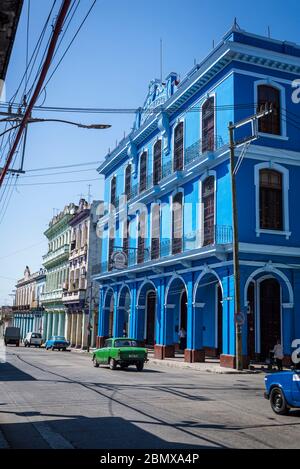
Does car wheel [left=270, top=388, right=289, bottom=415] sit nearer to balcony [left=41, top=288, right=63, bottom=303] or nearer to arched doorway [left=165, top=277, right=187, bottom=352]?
arched doorway [left=165, top=277, right=187, bottom=352]

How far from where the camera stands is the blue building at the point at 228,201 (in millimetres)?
23250

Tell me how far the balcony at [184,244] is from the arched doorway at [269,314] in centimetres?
361

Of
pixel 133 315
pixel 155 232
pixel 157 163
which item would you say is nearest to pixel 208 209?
pixel 155 232

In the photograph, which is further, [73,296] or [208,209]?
[73,296]

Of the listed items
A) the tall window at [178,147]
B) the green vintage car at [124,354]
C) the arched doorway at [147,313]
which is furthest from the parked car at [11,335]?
the green vintage car at [124,354]

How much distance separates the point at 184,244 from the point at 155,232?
5051mm

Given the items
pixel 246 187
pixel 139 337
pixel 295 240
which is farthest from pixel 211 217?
pixel 139 337

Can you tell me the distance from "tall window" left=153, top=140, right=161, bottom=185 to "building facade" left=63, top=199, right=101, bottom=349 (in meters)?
14.9

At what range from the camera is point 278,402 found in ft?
35.5

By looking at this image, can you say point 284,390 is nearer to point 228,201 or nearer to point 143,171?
point 228,201

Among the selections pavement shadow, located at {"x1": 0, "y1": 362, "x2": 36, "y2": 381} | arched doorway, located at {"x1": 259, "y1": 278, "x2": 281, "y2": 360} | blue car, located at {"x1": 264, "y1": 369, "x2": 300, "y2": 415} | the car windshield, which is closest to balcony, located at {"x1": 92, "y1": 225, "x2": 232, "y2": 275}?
arched doorway, located at {"x1": 259, "y1": 278, "x2": 281, "y2": 360}

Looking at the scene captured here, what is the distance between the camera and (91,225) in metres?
48.0

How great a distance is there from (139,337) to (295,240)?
13.3 meters

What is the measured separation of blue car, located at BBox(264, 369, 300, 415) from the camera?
1026cm
